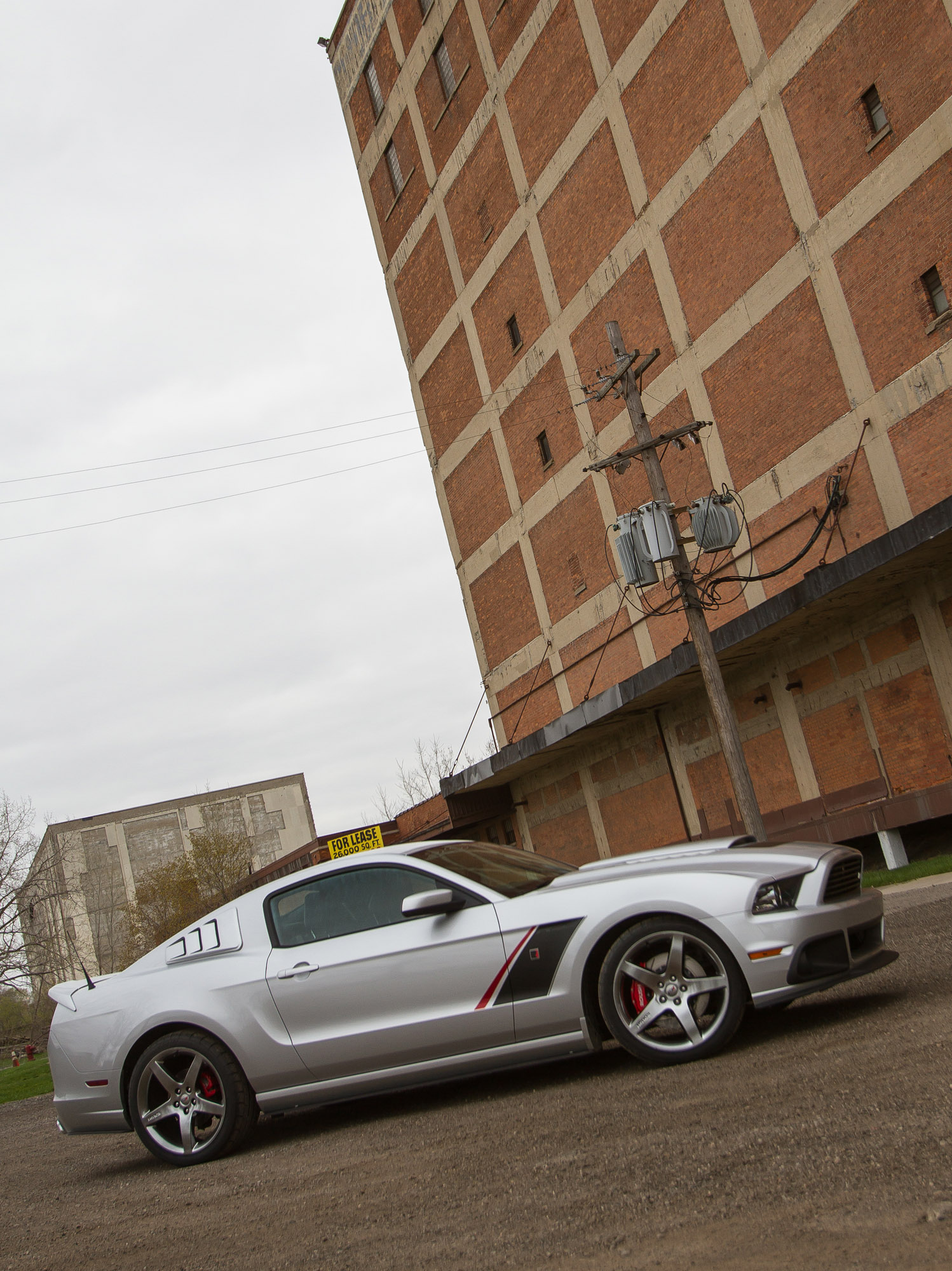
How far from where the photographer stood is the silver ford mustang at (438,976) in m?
5.50

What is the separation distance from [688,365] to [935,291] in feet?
19.6

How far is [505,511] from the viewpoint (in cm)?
2977

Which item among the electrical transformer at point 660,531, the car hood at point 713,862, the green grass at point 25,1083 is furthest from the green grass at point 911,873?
the green grass at point 25,1083

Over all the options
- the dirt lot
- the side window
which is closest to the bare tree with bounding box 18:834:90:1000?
the side window

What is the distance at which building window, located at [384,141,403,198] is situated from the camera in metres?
33.4

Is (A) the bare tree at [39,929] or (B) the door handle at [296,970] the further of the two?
(A) the bare tree at [39,929]

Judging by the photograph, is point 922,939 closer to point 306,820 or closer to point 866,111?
point 866,111

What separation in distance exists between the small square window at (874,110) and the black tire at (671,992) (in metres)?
16.3

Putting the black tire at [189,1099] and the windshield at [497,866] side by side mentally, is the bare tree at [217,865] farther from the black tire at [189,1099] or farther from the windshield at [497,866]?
the windshield at [497,866]

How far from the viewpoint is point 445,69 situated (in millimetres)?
30312

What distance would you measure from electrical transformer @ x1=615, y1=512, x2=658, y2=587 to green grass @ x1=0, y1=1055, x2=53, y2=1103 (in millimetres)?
10056

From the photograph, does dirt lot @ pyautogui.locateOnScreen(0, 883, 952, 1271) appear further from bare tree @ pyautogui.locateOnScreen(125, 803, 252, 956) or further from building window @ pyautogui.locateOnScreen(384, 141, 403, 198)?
bare tree @ pyautogui.locateOnScreen(125, 803, 252, 956)

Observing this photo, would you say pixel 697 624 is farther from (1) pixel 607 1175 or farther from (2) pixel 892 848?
(1) pixel 607 1175

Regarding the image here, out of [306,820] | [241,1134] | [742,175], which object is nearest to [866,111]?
[742,175]
